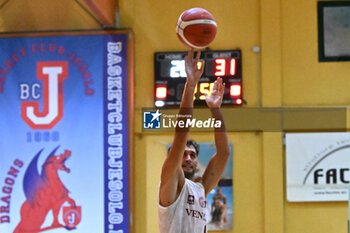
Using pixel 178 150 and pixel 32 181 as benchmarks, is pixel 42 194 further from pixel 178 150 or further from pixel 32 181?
pixel 178 150

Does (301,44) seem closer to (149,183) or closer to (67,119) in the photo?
(149,183)

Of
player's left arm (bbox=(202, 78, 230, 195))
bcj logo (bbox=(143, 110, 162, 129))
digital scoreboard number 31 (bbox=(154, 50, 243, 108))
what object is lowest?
player's left arm (bbox=(202, 78, 230, 195))

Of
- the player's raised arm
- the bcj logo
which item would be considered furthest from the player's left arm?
the bcj logo

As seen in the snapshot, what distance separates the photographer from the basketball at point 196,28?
3.25 metres

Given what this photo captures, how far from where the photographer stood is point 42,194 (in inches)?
183

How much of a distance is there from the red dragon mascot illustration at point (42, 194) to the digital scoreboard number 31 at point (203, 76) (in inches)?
37.7

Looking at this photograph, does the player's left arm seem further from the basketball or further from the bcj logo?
the bcj logo

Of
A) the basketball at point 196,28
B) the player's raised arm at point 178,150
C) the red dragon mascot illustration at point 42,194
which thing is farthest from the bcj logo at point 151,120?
the player's raised arm at point 178,150

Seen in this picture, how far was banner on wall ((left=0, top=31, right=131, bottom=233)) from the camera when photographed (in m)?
4.66

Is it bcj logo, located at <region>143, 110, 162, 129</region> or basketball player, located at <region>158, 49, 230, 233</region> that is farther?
bcj logo, located at <region>143, 110, 162, 129</region>

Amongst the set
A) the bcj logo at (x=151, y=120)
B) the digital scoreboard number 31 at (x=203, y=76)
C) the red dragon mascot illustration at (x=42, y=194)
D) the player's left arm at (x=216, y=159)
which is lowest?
the red dragon mascot illustration at (x=42, y=194)

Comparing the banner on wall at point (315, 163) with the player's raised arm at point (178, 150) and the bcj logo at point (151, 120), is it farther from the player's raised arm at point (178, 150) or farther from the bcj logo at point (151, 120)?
the player's raised arm at point (178, 150)

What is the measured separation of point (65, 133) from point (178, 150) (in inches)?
99.3

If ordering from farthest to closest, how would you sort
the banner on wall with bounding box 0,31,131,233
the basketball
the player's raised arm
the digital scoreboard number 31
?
1. the banner on wall with bounding box 0,31,131,233
2. the digital scoreboard number 31
3. the basketball
4. the player's raised arm
